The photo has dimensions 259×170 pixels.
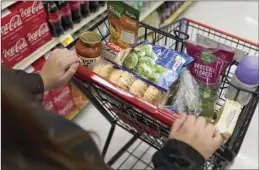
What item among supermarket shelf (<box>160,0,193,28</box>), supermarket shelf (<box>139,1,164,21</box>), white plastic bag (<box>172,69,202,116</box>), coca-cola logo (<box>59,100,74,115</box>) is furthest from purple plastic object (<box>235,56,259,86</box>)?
supermarket shelf (<box>160,0,193,28</box>)

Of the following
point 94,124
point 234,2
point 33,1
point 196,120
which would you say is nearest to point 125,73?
point 196,120

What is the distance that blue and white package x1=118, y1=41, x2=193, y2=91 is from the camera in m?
1.08

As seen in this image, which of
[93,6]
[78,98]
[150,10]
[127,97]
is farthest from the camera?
[150,10]

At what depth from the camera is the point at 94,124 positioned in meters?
2.11

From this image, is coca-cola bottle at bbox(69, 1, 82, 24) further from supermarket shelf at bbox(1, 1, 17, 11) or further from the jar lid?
the jar lid

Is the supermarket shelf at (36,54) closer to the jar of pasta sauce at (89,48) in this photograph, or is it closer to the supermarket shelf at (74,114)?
the supermarket shelf at (74,114)

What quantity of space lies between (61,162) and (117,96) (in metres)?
0.36

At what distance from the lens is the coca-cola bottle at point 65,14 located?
5.85 ft

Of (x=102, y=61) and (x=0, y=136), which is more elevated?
(x=0, y=136)

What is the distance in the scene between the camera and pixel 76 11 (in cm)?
187

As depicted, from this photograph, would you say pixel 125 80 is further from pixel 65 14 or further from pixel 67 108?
pixel 67 108

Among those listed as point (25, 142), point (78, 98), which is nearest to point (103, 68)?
point (25, 142)

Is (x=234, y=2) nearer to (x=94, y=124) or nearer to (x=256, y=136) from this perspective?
(x=256, y=136)

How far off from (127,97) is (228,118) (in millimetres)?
294
